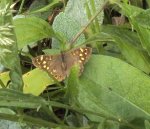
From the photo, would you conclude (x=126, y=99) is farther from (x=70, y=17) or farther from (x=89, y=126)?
(x=70, y=17)

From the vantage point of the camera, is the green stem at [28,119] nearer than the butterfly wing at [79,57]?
Yes

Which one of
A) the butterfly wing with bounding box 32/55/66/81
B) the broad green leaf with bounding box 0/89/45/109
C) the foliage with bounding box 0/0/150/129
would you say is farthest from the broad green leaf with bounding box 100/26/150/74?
the broad green leaf with bounding box 0/89/45/109

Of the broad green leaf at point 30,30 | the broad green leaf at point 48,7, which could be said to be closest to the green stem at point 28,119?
the broad green leaf at point 30,30

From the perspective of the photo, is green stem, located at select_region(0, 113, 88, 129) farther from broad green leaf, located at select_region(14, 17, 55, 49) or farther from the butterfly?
broad green leaf, located at select_region(14, 17, 55, 49)

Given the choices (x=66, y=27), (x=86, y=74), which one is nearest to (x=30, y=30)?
(x=66, y=27)

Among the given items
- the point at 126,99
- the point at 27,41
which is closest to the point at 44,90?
the point at 27,41

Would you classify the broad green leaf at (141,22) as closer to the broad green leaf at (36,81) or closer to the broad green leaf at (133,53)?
the broad green leaf at (133,53)
